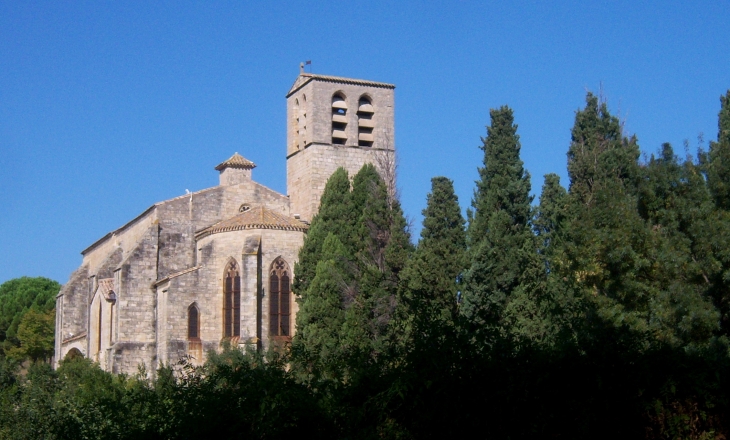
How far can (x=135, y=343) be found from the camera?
4228cm

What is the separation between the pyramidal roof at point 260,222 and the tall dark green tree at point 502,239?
926cm

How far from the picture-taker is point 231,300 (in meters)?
39.6

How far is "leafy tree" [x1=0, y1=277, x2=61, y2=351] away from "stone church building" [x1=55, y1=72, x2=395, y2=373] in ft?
109

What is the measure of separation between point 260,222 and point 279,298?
9.69ft

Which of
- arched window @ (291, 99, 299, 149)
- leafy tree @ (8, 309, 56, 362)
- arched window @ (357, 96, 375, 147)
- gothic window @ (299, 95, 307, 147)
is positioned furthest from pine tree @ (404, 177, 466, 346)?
leafy tree @ (8, 309, 56, 362)

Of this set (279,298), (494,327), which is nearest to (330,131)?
(279,298)

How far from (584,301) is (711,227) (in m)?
3.82

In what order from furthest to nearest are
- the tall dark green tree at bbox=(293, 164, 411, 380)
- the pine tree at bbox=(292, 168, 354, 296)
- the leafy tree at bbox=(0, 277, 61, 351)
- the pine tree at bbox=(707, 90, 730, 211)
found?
the leafy tree at bbox=(0, 277, 61, 351) < the pine tree at bbox=(292, 168, 354, 296) < the tall dark green tree at bbox=(293, 164, 411, 380) < the pine tree at bbox=(707, 90, 730, 211)

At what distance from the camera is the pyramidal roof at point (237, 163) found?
147ft

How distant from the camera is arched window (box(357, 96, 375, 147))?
1708 inches

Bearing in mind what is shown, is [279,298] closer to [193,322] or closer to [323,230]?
[323,230]

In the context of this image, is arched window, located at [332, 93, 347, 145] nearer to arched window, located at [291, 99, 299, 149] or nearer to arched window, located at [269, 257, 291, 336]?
arched window, located at [291, 99, 299, 149]

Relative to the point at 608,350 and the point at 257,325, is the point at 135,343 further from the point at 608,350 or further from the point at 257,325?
the point at 608,350

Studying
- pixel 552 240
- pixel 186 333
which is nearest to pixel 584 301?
pixel 552 240
